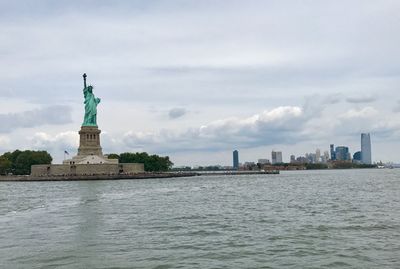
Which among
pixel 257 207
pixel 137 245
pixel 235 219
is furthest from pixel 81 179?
pixel 137 245

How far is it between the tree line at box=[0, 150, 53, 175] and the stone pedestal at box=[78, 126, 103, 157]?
23.2 meters

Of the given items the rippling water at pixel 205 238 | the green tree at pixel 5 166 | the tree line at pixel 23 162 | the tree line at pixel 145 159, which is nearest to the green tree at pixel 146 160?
the tree line at pixel 145 159

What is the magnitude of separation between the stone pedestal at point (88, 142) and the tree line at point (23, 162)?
76.1ft

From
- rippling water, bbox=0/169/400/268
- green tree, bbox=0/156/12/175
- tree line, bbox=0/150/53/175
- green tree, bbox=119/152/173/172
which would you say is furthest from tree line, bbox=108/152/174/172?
rippling water, bbox=0/169/400/268

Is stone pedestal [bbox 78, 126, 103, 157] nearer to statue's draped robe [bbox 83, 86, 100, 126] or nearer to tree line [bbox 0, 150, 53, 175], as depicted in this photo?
statue's draped robe [bbox 83, 86, 100, 126]

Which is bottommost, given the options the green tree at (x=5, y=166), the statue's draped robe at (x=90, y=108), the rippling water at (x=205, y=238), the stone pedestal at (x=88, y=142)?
the rippling water at (x=205, y=238)

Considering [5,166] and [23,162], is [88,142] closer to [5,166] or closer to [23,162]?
[23,162]

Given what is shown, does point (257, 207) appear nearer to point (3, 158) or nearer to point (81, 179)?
point (81, 179)

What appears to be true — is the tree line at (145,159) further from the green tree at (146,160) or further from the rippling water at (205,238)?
the rippling water at (205,238)

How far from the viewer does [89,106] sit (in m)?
107

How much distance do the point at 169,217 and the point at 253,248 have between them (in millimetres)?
10213

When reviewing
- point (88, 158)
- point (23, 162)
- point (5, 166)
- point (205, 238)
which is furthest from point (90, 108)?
point (205, 238)

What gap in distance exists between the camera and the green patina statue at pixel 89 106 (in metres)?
107

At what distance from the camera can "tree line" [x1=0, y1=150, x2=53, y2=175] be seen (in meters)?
125
